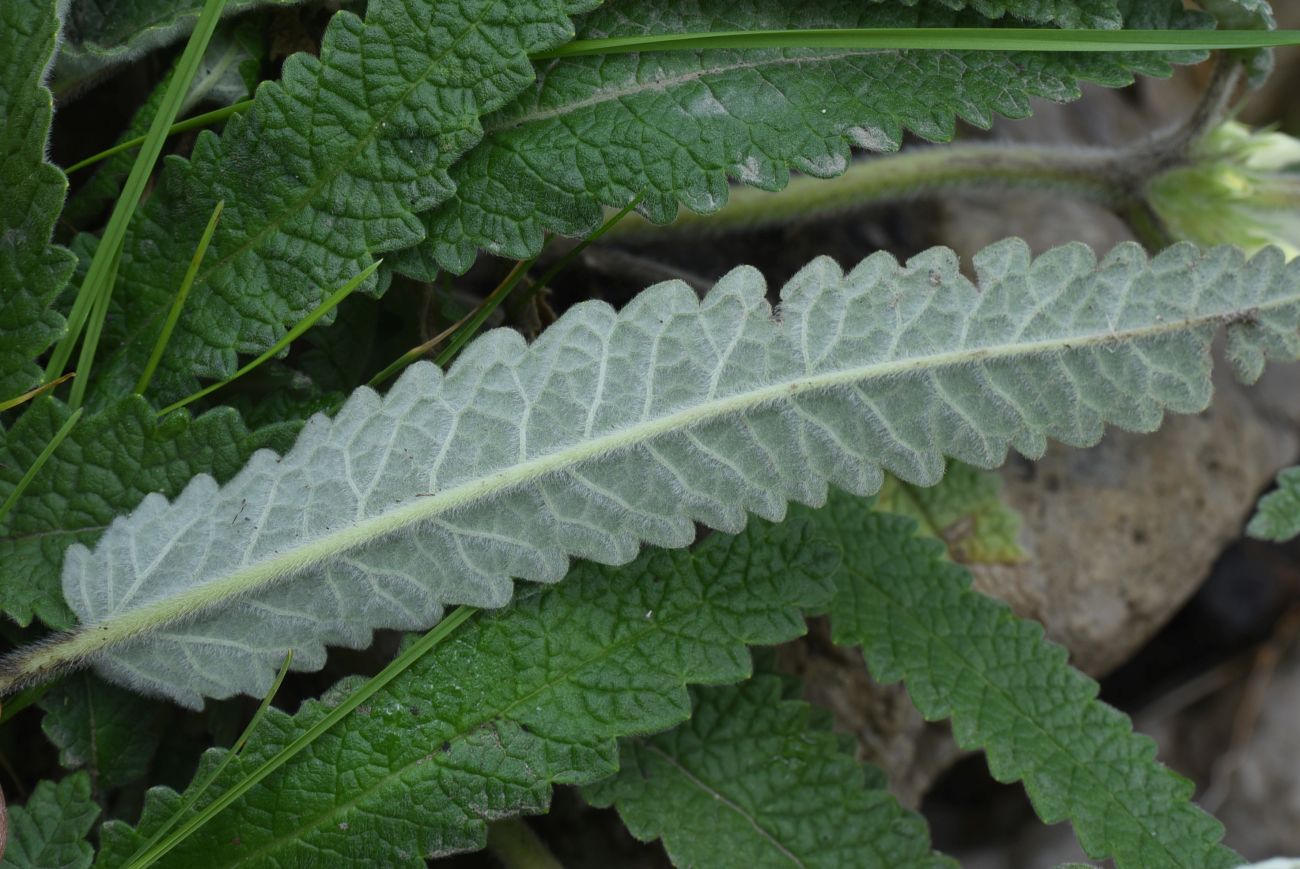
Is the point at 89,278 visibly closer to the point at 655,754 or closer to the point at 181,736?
the point at 181,736

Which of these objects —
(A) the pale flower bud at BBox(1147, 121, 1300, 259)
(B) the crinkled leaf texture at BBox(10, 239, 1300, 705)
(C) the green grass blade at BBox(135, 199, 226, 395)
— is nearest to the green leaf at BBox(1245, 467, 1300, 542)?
(B) the crinkled leaf texture at BBox(10, 239, 1300, 705)

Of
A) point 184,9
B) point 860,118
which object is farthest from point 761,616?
point 184,9

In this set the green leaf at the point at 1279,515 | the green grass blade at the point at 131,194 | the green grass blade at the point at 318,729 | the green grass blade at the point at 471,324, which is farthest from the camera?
the green leaf at the point at 1279,515

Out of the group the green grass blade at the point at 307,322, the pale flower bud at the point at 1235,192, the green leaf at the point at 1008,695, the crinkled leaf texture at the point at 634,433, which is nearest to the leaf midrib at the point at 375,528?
the crinkled leaf texture at the point at 634,433

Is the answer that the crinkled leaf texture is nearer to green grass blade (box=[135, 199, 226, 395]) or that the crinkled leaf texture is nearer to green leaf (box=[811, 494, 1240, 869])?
green grass blade (box=[135, 199, 226, 395])

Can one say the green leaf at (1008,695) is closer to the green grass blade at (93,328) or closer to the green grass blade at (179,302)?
the green grass blade at (179,302)
